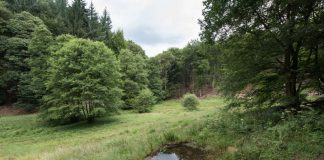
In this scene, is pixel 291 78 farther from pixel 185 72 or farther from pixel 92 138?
pixel 185 72

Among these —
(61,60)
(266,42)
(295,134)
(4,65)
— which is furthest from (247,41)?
(4,65)

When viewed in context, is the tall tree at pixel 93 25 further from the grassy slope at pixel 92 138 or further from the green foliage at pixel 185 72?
the grassy slope at pixel 92 138

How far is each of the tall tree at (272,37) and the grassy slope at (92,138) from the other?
4007 millimetres

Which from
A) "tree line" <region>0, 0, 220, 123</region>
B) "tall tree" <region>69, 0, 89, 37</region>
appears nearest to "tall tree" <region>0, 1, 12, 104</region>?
"tree line" <region>0, 0, 220, 123</region>

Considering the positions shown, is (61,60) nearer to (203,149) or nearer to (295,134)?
(203,149)

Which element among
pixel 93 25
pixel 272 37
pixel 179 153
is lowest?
pixel 179 153

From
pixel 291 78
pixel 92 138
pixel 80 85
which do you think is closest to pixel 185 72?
pixel 80 85

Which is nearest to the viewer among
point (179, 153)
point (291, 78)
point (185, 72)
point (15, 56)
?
point (179, 153)

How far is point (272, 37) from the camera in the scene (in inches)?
439

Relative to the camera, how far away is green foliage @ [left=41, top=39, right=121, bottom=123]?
3006cm

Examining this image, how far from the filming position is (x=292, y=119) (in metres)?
9.36

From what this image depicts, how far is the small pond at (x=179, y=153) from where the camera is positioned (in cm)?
874

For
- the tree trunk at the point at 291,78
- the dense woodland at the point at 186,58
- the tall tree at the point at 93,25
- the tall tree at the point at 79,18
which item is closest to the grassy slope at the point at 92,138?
the dense woodland at the point at 186,58

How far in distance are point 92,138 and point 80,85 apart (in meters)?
10.6
